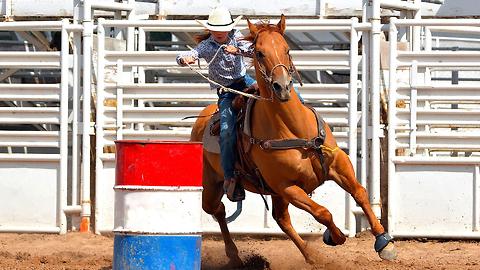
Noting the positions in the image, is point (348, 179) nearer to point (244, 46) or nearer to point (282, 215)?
point (282, 215)

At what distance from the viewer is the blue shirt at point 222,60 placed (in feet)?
29.5

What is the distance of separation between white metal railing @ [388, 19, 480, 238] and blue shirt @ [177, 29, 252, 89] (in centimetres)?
218

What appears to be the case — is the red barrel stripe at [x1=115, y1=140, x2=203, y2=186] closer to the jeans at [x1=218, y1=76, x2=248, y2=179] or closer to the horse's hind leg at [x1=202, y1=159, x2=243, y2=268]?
the jeans at [x1=218, y1=76, x2=248, y2=179]

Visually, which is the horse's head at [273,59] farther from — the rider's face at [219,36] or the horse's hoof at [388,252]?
the horse's hoof at [388,252]

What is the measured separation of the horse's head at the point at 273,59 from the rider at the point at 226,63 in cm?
39

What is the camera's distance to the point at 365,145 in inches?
427

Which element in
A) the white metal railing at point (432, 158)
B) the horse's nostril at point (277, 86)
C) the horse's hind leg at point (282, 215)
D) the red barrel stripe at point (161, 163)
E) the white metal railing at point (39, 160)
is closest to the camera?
the red barrel stripe at point (161, 163)

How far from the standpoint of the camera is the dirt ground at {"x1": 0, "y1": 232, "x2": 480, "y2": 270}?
888cm

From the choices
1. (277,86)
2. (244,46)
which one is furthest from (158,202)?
(244,46)

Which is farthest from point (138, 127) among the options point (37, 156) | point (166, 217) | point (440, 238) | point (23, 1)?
point (166, 217)

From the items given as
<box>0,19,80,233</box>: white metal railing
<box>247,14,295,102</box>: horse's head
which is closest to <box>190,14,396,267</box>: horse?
<box>247,14,295,102</box>: horse's head

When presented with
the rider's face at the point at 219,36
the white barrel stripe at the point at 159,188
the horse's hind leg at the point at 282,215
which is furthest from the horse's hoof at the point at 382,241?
the rider's face at the point at 219,36

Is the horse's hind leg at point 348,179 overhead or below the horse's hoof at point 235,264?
overhead

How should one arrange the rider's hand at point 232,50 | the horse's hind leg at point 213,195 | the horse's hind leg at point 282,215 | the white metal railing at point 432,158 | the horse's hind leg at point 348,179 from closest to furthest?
the horse's hind leg at point 348,179 < the rider's hand at point 232,50 < the horse's hind leg at point 282,215 < the horse's hind leg at point 213,195 < the white metal railing at point 432,158
